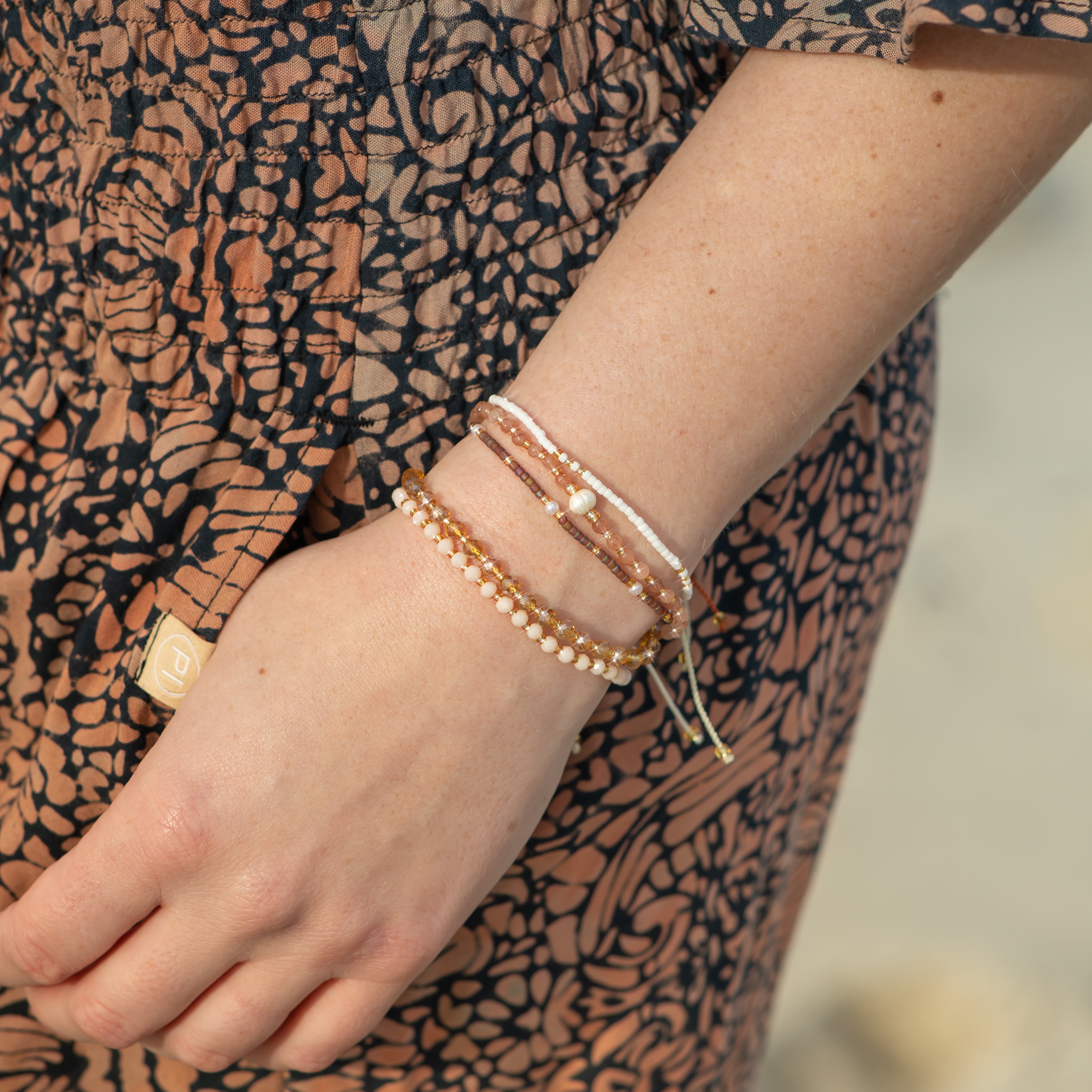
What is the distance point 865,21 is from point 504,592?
0.34 meters

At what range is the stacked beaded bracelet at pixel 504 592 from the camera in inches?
19.8

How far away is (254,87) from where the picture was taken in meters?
0.56

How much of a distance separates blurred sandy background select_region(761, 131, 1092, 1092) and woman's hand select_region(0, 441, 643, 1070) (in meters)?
1.72

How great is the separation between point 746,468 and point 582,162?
228 mm

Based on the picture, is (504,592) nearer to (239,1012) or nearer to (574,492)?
(574,492)

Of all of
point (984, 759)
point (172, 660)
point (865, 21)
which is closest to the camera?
point (865, 21)

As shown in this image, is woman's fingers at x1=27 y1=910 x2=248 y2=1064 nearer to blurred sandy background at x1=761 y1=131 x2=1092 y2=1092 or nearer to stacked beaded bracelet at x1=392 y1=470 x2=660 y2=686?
stacked beaded bracelet at x1=392 y1=470 x2=660 y2=686

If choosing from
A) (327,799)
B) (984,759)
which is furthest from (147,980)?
(984,759)

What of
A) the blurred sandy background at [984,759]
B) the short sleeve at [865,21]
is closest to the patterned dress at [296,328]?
the short sleeve at [865,21]

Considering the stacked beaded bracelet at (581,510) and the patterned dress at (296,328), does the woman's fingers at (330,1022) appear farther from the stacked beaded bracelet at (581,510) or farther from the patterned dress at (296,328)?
the stacked beaded bracelet at (581,510)

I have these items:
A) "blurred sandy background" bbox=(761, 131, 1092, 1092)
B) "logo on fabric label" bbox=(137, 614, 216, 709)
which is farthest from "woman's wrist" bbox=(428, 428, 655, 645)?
"blurred sandy background" bbox=(761, 131, 1092, 1092)

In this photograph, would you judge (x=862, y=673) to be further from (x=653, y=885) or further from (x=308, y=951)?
(x=308, y=951)

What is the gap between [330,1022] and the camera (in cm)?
58

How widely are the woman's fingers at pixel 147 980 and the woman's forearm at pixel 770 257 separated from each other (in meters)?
0.29
